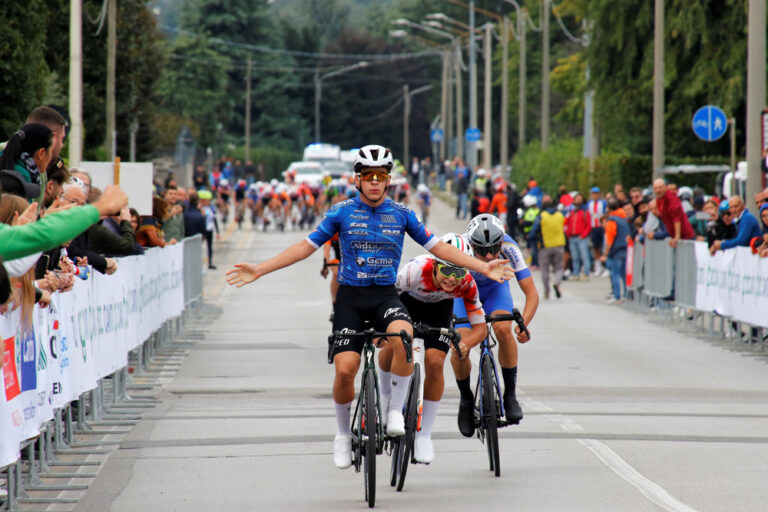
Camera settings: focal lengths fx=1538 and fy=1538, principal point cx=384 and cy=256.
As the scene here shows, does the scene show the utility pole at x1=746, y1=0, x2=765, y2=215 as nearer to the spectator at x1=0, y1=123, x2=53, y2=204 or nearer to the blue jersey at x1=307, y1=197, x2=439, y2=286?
the blue jersey at x1=307, y1=197, x2=439, y2=286

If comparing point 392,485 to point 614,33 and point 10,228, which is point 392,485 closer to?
point 10,228

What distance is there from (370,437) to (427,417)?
101 cm

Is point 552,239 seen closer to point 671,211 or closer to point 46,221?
point 671,211

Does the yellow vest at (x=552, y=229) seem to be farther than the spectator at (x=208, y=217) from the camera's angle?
No

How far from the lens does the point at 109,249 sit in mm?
13305

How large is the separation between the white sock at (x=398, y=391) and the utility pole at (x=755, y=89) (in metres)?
14.5

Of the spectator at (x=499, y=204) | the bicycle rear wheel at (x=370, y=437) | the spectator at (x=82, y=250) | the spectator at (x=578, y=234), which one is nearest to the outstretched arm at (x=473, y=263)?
the bicycle rear wheel at (x=370, y=437)

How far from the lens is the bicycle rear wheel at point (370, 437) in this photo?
8.25 meters

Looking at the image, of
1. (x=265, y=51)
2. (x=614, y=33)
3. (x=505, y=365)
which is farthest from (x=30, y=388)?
(x=265, y=51)

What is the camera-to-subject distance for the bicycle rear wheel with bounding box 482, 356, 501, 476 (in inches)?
367

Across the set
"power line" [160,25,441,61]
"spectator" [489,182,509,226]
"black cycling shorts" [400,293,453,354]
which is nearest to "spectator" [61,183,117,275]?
"black cycling shorts" [400,293,453,354]

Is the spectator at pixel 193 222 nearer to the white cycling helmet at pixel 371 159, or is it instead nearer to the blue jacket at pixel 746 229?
the blue jacket at pixel 746 229

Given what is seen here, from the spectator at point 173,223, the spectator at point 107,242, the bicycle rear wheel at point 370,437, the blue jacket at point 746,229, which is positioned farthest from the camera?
the spectator at point 173,223

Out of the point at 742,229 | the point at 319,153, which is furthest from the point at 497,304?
the point at 319,153
